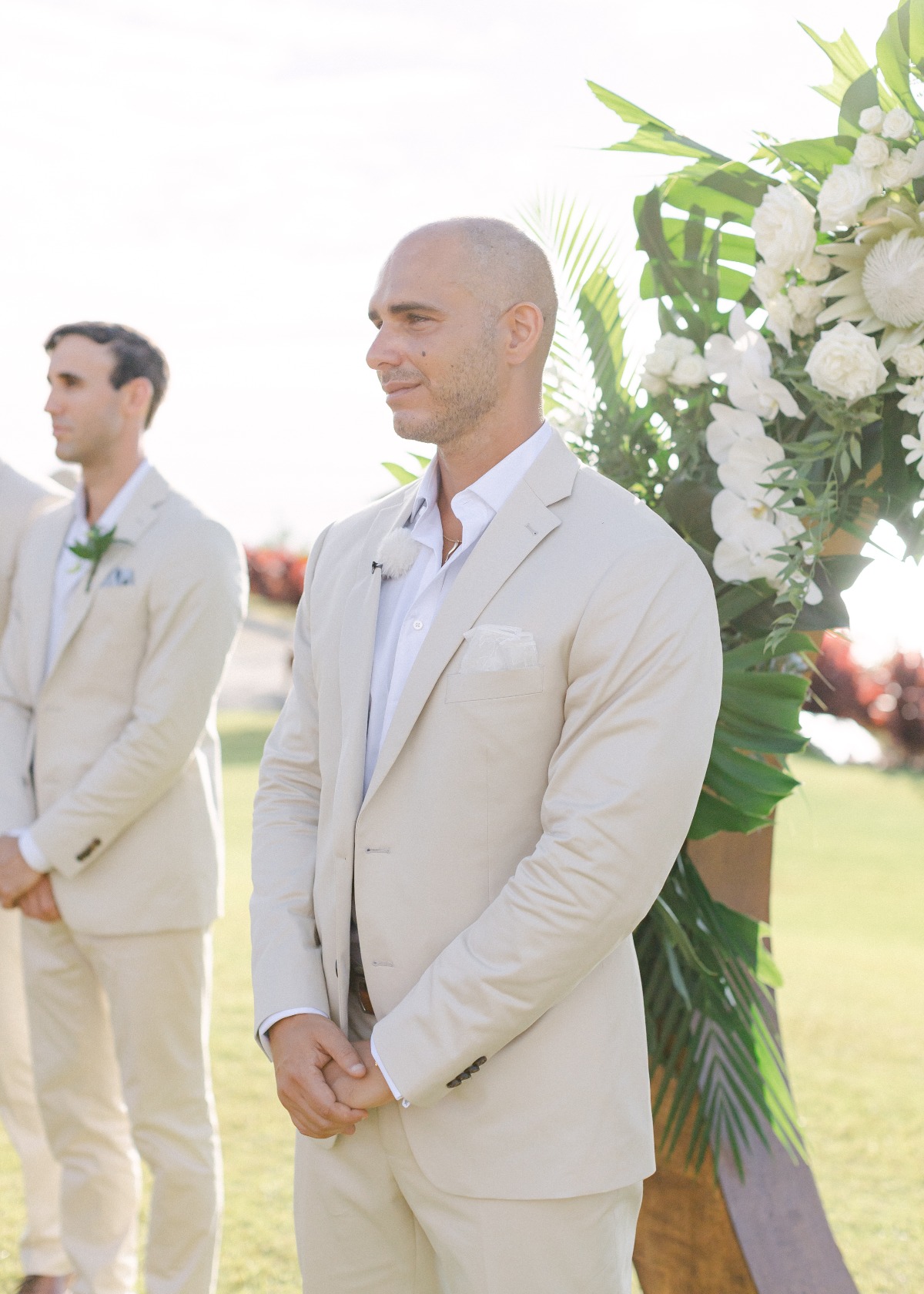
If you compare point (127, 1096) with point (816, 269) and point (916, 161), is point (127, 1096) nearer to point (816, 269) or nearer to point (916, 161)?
point (816, 269)

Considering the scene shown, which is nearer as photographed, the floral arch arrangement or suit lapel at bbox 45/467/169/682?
the floral arch arrangement

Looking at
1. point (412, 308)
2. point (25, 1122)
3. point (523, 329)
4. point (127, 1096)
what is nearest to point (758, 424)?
point (523, 329)

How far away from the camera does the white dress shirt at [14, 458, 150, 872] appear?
9.52ft

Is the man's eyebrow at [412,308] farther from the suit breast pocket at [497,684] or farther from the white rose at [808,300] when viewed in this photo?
the white rose at [808,300]

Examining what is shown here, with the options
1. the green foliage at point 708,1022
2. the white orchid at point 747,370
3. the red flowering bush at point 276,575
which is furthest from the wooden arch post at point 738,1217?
the red flowering bush at point 276,575

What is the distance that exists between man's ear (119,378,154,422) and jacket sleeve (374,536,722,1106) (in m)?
1.80

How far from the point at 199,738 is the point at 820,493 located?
151 centimetres

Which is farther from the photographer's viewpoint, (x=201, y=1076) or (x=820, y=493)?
(x=201, y=1076)

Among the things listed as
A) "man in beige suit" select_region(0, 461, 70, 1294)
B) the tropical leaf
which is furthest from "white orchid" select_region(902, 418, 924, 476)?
"man in beige suit" select_region(0, 461, 70, 1294)

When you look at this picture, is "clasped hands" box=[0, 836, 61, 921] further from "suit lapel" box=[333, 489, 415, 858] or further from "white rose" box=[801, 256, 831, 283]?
"white rose" box=[801, 256, 831, 283]

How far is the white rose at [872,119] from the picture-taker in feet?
6.00

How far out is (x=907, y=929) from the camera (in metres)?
7.03

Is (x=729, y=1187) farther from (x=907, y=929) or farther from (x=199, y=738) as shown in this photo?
(x=907, y=929)

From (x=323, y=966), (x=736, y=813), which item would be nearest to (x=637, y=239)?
(x=736, y=813)
